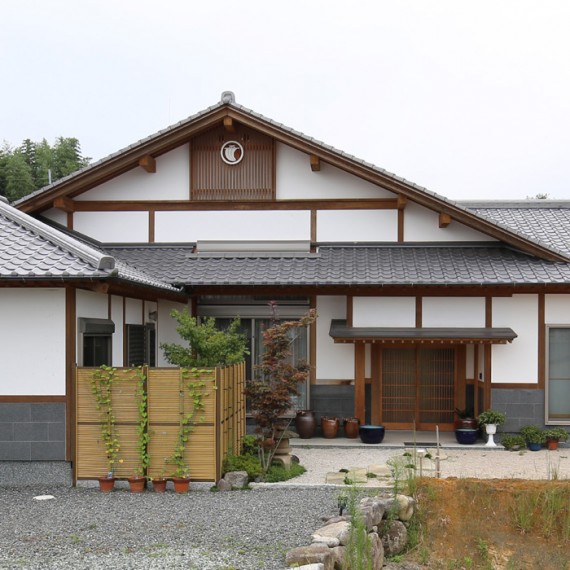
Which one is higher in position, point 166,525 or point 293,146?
point 293,146

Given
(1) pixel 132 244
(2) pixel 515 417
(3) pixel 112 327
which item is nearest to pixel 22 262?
(3) pixel 112 327

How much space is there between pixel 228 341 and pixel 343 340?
3.36 metres

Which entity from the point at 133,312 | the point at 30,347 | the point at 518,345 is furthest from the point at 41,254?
the point at 518,345

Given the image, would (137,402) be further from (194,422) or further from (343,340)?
(343,340)

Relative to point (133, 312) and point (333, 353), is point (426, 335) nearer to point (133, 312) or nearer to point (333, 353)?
point (333, 353)

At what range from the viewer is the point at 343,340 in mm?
13578

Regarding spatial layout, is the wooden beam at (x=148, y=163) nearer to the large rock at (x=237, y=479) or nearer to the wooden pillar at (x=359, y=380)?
the wooden pillar at (x=359, y=380)

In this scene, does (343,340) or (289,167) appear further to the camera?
(289,167)

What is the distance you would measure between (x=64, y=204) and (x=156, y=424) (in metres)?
6.84

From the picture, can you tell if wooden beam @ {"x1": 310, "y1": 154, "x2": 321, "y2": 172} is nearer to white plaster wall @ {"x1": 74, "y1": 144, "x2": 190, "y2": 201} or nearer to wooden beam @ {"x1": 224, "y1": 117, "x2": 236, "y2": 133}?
wooden beam @ {"x1": 224, "y1": 117, "x2": 236, "y2": 133}

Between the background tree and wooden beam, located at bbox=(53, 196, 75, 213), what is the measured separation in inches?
624

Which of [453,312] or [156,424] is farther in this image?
[453,312]

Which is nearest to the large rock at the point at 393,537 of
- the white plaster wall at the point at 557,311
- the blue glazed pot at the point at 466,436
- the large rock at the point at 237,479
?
the large rock at the point at 237,479

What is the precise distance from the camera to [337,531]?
720 centimetres
